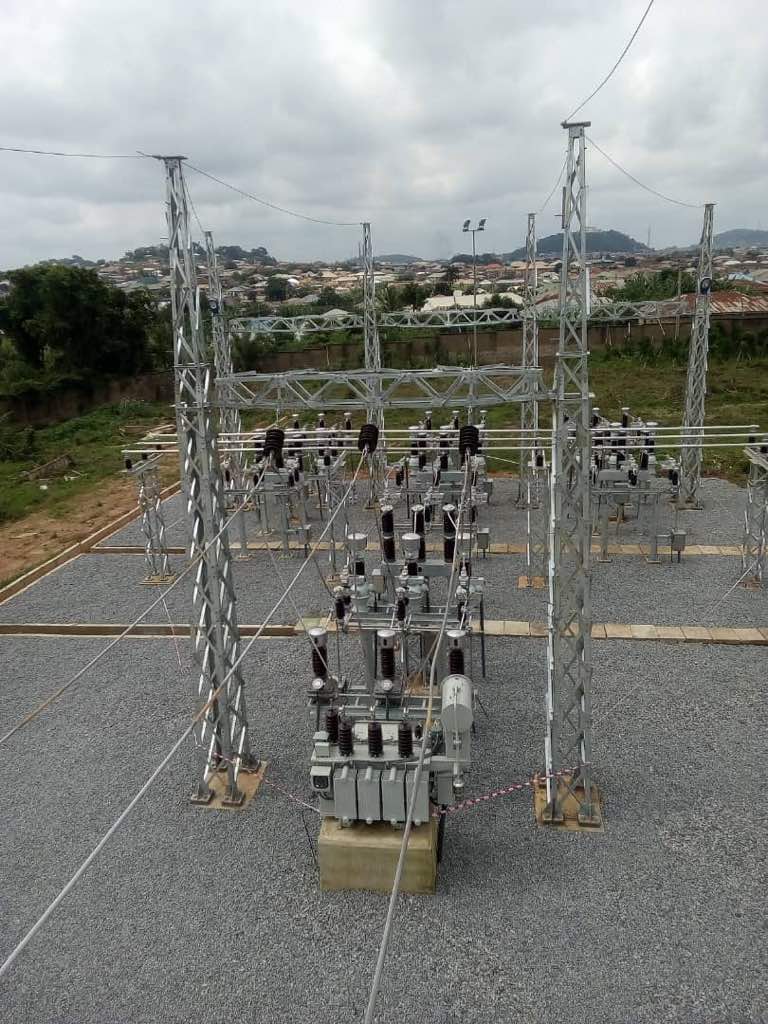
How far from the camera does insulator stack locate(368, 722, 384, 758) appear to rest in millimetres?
7145

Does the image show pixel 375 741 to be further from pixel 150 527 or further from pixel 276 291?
pixel 276 291

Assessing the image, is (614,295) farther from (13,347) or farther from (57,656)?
(57,656)

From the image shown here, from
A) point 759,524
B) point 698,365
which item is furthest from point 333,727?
point 698,365

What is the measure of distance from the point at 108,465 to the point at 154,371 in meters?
13.9

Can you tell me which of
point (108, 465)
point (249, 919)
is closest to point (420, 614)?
point (249, 919)

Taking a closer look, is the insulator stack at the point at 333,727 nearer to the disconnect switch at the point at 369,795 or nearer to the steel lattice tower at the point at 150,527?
the disconnect switch at the point at 369,795

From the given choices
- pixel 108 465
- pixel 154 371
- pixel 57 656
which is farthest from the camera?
pixel 154 371

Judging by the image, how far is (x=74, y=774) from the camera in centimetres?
897

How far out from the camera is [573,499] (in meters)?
7.66

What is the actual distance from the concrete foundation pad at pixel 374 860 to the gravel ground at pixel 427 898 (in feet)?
0.52

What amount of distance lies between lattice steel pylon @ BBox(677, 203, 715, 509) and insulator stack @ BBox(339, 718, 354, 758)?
40.5 ft

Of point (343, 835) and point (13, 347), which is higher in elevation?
point (13, 347)

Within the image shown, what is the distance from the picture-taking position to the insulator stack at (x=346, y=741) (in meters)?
7.16

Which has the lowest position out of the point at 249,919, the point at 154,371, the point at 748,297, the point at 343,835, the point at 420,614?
the point at 249,919
